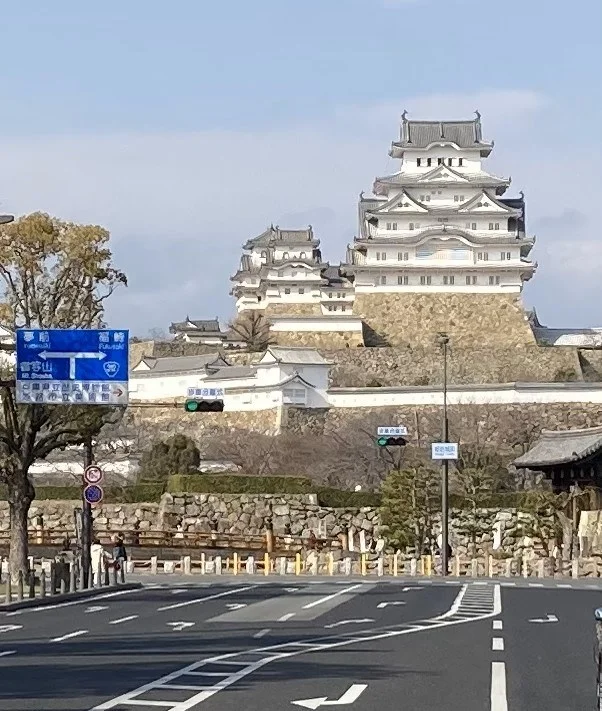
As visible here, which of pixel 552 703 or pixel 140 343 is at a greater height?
pixel 140 343

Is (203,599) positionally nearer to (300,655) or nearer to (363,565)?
(300,655)

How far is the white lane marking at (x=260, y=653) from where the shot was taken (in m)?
10.6

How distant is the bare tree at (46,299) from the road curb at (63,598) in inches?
83.7

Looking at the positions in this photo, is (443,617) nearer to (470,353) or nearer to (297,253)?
(470,353)

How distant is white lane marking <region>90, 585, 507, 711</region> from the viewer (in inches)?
419

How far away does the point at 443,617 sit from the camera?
2111 centimetres

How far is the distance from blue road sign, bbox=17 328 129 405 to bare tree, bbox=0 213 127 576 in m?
3.03

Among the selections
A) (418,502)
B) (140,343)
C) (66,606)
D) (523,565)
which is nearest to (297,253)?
(140,343)

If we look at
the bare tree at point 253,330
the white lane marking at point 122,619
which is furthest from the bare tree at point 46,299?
the bare tree at point 253,330

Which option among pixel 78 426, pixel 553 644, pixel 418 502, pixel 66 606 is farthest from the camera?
pixel 418 502

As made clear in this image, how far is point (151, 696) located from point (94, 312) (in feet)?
73.2

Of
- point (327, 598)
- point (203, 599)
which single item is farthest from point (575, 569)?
point (203, 599)

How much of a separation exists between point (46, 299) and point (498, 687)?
21794mm

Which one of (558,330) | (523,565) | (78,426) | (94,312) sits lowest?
(523,565)
